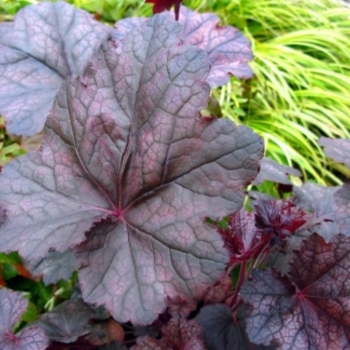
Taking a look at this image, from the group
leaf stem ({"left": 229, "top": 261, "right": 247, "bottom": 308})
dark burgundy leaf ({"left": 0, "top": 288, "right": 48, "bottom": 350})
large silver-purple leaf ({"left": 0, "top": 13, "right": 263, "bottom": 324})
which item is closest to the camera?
large silver-purple leaf ({"left": 0, "top": 13, "right": 263, "bottom": 324})

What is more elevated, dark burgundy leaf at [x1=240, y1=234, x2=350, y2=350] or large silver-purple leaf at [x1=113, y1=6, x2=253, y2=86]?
large silver-purple leaf at [x1=113, y1=6, x2=253, y2=86]

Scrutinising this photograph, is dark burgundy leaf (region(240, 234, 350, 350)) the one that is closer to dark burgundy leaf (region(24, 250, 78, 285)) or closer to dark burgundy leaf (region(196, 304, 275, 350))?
dark burgundy leaf (region(196, 304, 275, 350))

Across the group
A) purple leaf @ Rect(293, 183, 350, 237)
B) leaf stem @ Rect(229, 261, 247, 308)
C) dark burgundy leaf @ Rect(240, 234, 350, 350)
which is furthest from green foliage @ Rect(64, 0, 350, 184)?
dark burgundy leaf @ Rect(240, 234, 350, 350)

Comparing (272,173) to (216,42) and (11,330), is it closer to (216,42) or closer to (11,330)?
(216,42)

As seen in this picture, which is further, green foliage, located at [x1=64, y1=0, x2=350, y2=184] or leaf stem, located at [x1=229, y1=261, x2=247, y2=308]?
Answer: green foliage, located at [x1=64, y1=0, x2=350, y2=184]

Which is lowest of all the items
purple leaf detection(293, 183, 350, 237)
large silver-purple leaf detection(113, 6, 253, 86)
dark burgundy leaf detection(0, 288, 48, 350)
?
dark burgundy leaf detection(0, 288, 48, 350)

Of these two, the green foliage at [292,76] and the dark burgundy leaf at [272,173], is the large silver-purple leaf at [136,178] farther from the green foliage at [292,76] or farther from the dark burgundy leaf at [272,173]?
the green foliage at [292,76]

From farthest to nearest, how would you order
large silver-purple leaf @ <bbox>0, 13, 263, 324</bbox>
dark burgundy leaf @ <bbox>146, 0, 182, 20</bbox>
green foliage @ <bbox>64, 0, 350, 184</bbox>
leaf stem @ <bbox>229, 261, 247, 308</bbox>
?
green foliage @ <bbox>64, 0, 350, 184</bbox>, dark burgundy leaf @ <bbox>146, 0, 182, 20</bbox>, leaf stem @ <bbox>229, 261, 247, 308</bbox>, large silver-purple leaf @ <bbox>0, 13, 263, 324</bbox>

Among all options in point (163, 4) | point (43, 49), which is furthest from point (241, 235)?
point (43, 49)
